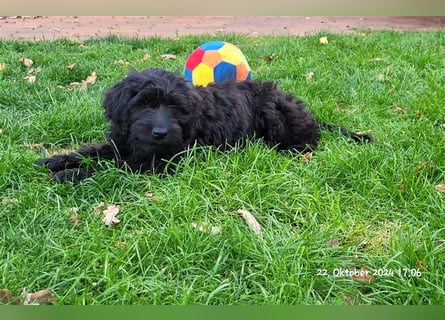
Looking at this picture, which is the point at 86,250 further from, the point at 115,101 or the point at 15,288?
the point at 115,101

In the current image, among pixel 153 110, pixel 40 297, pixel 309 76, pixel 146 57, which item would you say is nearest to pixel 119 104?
pixel 153 110

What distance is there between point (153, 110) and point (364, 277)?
174 centimetres

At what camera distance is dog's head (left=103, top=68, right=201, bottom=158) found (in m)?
3.38

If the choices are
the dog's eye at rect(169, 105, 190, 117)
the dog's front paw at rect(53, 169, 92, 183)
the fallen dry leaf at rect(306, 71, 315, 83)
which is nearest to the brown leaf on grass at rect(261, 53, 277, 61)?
the fallen dry leaf at rect(306, 71, 315, 83)

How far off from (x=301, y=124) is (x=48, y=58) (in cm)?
310

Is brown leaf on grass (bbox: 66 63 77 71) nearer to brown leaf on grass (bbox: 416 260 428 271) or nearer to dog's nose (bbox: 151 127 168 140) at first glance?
dog's nose (bbox: 151 127 168 140)

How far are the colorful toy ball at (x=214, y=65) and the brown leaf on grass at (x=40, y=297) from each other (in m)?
2.58

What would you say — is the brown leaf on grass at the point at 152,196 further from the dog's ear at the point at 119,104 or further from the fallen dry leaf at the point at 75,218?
the dog's ear at the point at 119,104

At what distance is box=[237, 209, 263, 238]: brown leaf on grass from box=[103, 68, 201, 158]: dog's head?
31.5 inches

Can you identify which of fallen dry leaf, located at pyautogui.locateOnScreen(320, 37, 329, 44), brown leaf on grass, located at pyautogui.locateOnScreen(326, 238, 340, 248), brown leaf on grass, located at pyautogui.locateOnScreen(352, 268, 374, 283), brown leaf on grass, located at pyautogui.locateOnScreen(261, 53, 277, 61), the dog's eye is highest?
fallen dry leaf, located at pyautogui.locateOnScreen(320, 37, 329, 44)

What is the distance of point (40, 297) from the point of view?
2.23 metres

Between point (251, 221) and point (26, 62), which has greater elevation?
point (26, 62)

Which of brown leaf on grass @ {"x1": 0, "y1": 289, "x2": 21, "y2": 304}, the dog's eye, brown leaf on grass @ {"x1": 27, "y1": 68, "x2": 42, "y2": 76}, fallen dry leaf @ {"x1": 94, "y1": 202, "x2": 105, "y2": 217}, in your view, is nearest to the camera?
brown leaf on grass @ {"x1": 0, "y1": 289, "x2": 21, "y2": 304}

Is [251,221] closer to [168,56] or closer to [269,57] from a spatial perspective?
[269,57]
